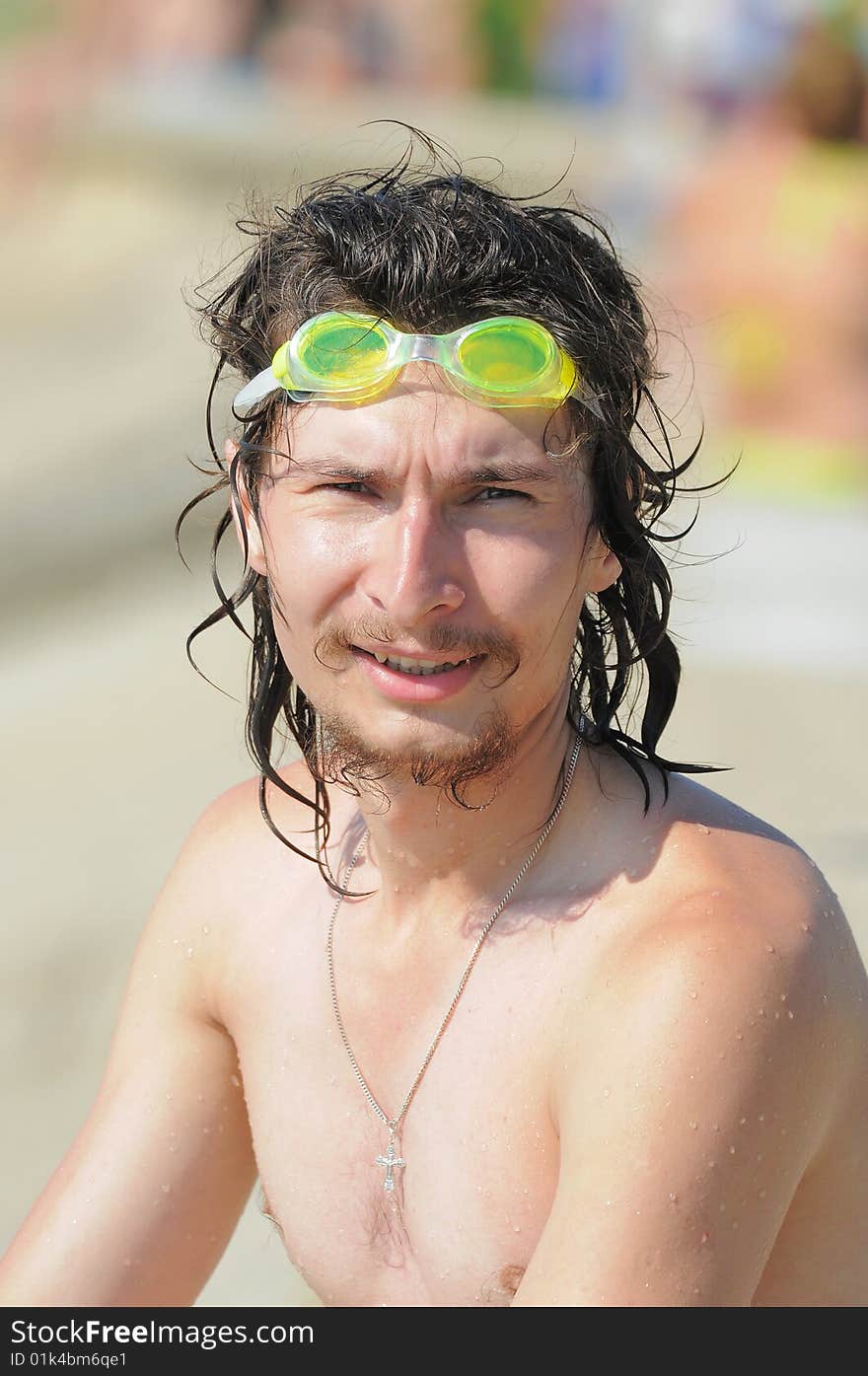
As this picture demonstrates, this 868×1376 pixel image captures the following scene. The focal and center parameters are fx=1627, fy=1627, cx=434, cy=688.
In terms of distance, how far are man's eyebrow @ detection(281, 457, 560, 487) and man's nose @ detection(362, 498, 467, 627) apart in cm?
4

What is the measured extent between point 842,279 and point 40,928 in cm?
499

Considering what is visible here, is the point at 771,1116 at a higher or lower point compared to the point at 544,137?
higher

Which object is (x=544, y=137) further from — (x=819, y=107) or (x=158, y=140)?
(x=819, y=107)

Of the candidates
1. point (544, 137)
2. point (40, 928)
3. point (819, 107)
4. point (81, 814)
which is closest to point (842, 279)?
point (819, 107)

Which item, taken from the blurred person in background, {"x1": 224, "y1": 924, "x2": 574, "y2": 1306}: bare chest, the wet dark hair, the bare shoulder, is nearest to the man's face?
the wet dark hair

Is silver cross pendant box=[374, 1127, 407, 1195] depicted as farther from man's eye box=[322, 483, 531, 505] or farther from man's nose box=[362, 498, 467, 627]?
man's eye box=[322, 483, 531, 505]

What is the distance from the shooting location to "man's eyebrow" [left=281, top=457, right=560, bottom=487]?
6.10 feet

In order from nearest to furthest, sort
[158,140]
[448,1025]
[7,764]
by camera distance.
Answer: [448,1025]
[7,764]
[158,140]

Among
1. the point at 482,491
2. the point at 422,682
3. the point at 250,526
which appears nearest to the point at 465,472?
the point at 482,491

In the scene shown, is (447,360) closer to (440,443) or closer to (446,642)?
(440,443)

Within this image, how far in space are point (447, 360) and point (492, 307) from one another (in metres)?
0.13

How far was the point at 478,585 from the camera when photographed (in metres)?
1.86

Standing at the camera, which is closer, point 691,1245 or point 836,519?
point 691,1245

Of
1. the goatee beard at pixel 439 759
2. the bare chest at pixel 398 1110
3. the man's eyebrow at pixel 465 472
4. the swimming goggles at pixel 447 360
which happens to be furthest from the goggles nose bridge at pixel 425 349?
the bare chest at pixel 398 1110
